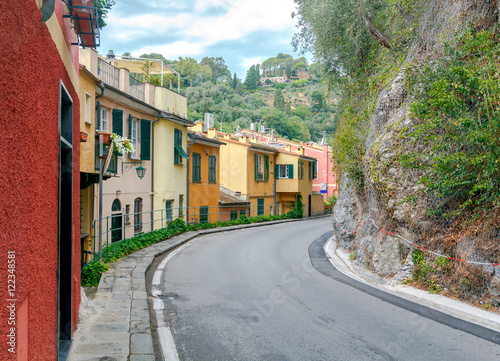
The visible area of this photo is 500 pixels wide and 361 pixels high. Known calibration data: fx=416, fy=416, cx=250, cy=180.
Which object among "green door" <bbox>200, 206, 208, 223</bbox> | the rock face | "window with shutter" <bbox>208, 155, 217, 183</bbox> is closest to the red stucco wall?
the rock face

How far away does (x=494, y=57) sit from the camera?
9008 mm

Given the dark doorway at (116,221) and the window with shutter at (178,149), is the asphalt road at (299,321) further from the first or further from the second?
the window with shutter at (178,149)

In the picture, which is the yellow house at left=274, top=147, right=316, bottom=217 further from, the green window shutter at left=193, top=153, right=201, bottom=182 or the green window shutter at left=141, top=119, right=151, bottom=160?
the green window shutter at left=141, top=119, right=151, bottom=160

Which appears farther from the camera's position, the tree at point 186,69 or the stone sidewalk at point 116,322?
the tree at point 186,69

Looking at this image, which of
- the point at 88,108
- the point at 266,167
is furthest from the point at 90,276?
the point at 266,167

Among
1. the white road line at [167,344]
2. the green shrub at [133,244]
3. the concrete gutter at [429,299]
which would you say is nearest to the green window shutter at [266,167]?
the green shrub at [133,244]

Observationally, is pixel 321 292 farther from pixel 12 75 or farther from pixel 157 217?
pixel 157 217

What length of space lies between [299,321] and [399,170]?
5331 mm

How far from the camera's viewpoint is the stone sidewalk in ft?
18.3

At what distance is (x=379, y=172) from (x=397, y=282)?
295 centimetres

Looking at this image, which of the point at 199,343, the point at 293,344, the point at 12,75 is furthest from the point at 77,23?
the point at 293,344

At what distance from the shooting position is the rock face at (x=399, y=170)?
1008 cm

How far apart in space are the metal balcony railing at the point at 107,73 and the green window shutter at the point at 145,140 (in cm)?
217

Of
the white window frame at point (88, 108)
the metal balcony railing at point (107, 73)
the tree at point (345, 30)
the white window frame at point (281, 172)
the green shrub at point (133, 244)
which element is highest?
the tree at point (345, 30)
